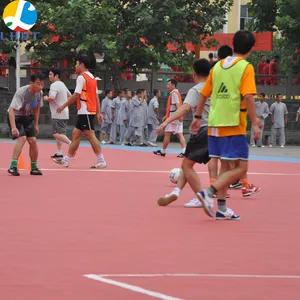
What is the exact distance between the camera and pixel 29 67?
38.1m

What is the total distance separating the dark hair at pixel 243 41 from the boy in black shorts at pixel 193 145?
1167 millimetres

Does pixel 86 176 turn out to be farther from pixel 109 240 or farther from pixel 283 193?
pixel 109 240

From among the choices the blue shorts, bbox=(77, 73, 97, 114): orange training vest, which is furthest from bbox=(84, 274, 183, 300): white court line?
bbox=(77, 73, 97, 114): orange training vest

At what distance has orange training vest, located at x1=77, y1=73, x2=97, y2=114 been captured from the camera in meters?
18.5

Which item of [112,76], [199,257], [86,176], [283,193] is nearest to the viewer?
[199,257]

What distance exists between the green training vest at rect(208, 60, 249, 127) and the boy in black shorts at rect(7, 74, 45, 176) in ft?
19.4

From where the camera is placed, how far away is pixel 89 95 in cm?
1861

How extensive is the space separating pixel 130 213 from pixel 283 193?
3975 millimetres

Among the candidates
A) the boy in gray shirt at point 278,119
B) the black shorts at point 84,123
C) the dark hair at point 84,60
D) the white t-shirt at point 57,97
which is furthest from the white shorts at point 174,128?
the boy in gray shirt at point 278,119

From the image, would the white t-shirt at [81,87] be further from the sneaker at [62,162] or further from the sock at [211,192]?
the sock at [211,192]

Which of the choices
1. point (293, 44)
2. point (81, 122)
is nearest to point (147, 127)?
point (293, 44)

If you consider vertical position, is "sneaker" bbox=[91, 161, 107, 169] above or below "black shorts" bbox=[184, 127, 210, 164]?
below

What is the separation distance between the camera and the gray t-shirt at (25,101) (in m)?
16.6

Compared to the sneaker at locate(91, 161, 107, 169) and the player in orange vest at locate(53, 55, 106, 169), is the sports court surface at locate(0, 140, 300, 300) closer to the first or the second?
the player in orange vest at locate(53, 55, 106, 169)
